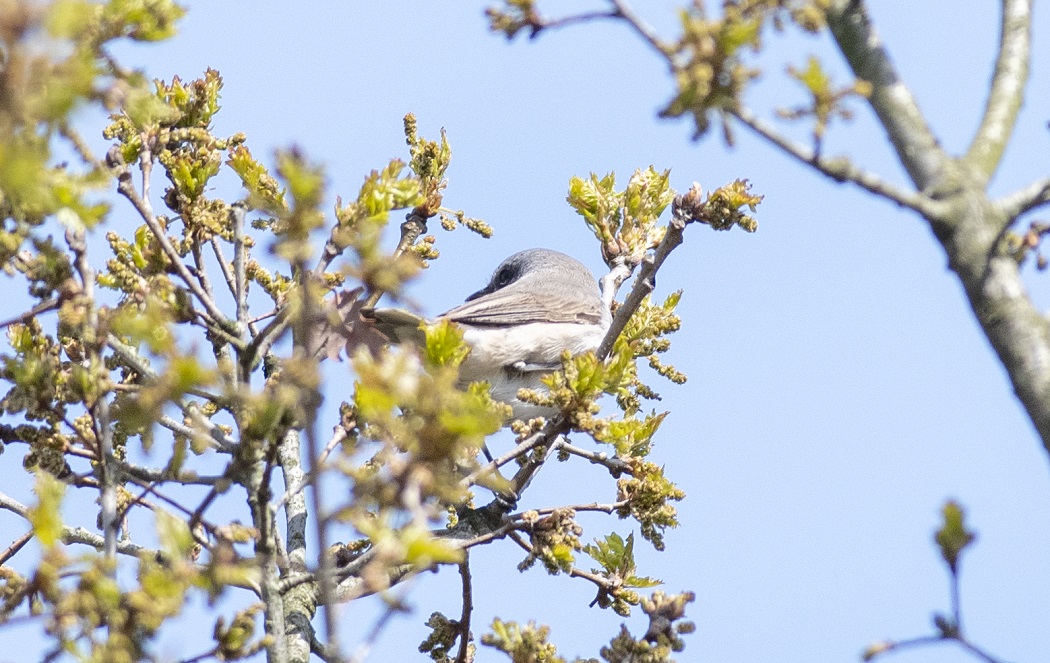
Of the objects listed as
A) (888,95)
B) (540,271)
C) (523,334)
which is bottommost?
(888,95)

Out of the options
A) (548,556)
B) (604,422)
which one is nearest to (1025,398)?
(604,422)

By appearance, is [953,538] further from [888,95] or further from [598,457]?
[598,457]

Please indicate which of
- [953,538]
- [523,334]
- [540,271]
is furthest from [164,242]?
[540,271]

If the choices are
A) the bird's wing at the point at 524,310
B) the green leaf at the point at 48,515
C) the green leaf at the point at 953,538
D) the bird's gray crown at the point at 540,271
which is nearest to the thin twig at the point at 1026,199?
the green leaf at the point at 953,538

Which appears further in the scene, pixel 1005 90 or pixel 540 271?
pixel 540 271

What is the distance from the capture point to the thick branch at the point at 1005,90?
2.72 m

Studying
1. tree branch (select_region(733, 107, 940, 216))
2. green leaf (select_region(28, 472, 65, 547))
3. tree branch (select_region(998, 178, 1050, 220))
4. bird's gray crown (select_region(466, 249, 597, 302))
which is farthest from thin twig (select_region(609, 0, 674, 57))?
bird's gray crown (select_region(466, 249, 597, 302))

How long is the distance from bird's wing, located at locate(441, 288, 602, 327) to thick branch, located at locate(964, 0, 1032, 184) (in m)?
3.62

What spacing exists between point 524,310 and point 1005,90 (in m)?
3.85

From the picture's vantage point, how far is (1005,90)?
287cm

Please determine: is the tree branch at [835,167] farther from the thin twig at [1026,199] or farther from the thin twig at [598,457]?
the thin twig at [598,457]

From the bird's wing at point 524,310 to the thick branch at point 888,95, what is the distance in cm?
352

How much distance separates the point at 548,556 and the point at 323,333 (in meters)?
1.04

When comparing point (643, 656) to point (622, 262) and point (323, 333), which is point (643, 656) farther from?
point (622, 262)
